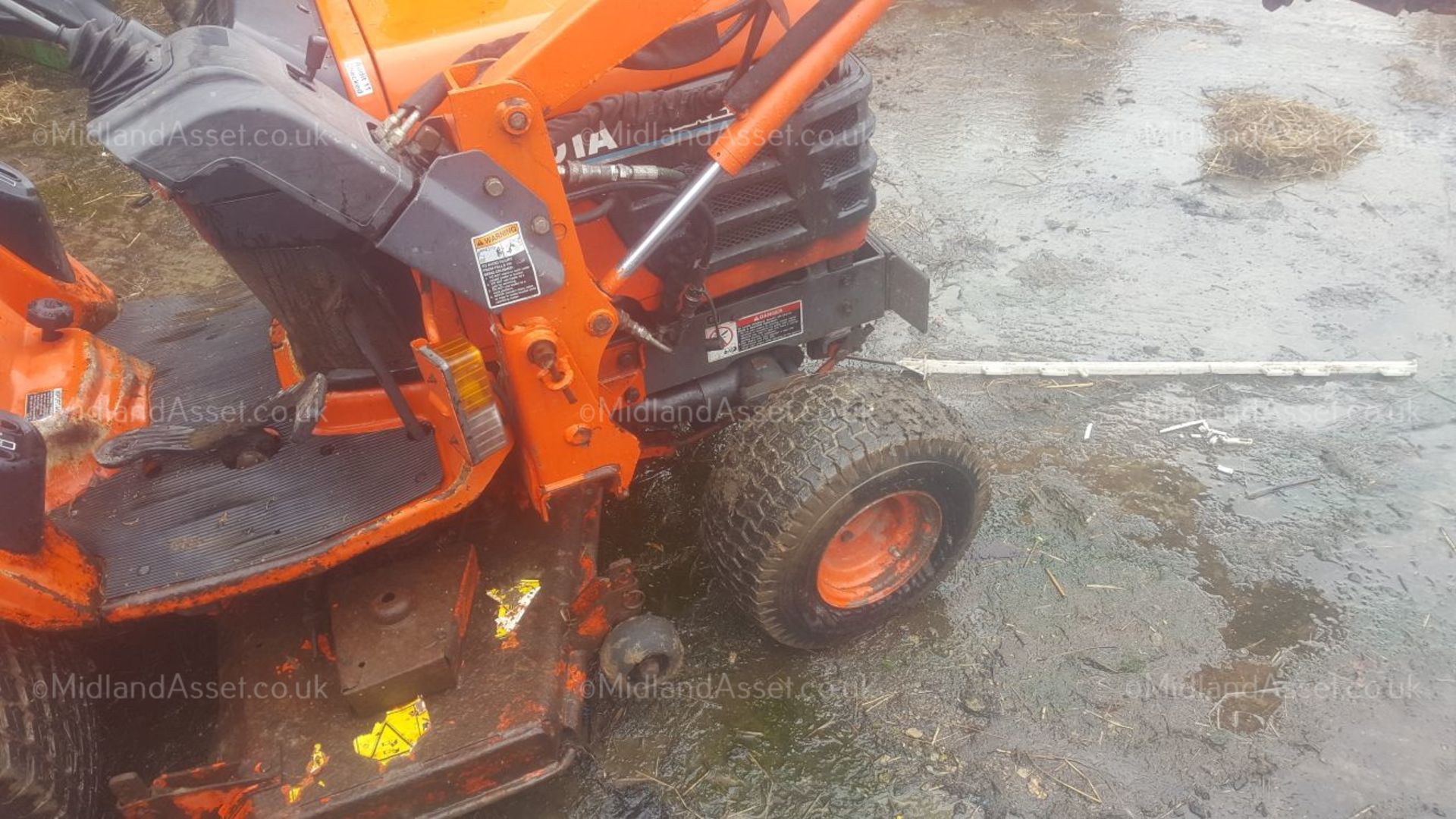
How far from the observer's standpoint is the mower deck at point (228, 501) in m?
2.27

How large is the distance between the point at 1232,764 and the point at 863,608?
1.12 metres

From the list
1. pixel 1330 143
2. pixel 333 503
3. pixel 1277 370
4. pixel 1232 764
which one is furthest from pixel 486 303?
pixel 1330 143

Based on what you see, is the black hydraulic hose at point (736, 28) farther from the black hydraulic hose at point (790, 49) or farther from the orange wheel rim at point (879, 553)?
the orange wheel rim at point (879, 553)

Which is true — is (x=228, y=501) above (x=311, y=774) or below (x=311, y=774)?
above

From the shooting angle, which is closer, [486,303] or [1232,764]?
[486,303]

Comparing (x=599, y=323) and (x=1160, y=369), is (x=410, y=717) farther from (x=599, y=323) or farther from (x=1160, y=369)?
(x=1160, y=369)

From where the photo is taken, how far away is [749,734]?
269 centimetres

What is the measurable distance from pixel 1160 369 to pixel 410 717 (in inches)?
129

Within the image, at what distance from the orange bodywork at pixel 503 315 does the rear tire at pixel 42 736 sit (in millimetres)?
173

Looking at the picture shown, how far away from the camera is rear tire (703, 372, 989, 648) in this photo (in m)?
2.37

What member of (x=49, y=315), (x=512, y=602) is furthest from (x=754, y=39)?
(x=49, y=315)

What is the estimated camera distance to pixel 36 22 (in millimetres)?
1752

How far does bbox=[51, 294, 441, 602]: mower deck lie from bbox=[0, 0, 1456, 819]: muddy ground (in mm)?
970

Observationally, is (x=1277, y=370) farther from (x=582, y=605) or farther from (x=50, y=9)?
(x=50, y=9)
